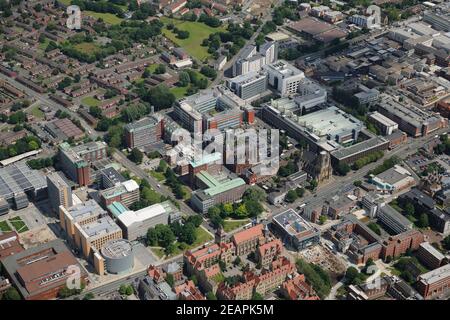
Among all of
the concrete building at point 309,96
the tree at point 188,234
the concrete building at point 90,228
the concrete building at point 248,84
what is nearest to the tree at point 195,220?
the tree at point 188,234

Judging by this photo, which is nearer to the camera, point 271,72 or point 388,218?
point 388,218

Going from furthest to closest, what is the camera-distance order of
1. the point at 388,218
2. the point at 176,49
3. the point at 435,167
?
the point at 176,49 → the point at 435,167 → the point at 388,218

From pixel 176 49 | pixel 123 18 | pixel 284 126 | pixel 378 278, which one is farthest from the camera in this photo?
pixel 123 18

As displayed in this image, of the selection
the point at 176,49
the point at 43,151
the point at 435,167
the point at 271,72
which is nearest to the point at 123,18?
the point at 176,49

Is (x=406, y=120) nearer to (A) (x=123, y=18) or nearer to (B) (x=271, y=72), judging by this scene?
(B) (x=271, y=72)

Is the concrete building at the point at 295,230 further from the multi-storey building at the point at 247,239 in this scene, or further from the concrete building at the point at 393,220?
the concrete building at the point at 393,220
